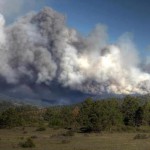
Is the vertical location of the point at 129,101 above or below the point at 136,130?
above

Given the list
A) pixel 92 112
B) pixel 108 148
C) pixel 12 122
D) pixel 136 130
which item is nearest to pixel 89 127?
pixel 92 112

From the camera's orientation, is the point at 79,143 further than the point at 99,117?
No

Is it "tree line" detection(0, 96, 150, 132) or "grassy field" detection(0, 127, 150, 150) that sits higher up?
"tree line" detection(0, 96, 150, 132)

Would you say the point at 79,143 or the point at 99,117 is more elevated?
the point at 99,117

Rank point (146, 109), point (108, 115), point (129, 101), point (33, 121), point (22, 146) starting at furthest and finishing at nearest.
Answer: point (33, 121) < point (129, 101) < point (146, 109) < point (108, 115) < point (22, 146)

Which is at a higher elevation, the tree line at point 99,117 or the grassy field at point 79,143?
the tree line at point 99,117

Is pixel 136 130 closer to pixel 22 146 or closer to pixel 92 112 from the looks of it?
pixel 92 112

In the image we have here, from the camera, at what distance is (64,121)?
148875 millimetres

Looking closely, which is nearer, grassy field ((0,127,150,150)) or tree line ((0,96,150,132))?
grassy field ((0,127,150,150))

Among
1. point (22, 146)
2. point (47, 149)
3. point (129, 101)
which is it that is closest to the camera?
point (47, 149)

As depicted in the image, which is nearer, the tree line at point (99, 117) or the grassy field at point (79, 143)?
Result: the grassy field at point (79, 143)

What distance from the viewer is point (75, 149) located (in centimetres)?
5650

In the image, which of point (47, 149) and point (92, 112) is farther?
point (92, 112)

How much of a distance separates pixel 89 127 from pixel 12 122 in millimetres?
30907
